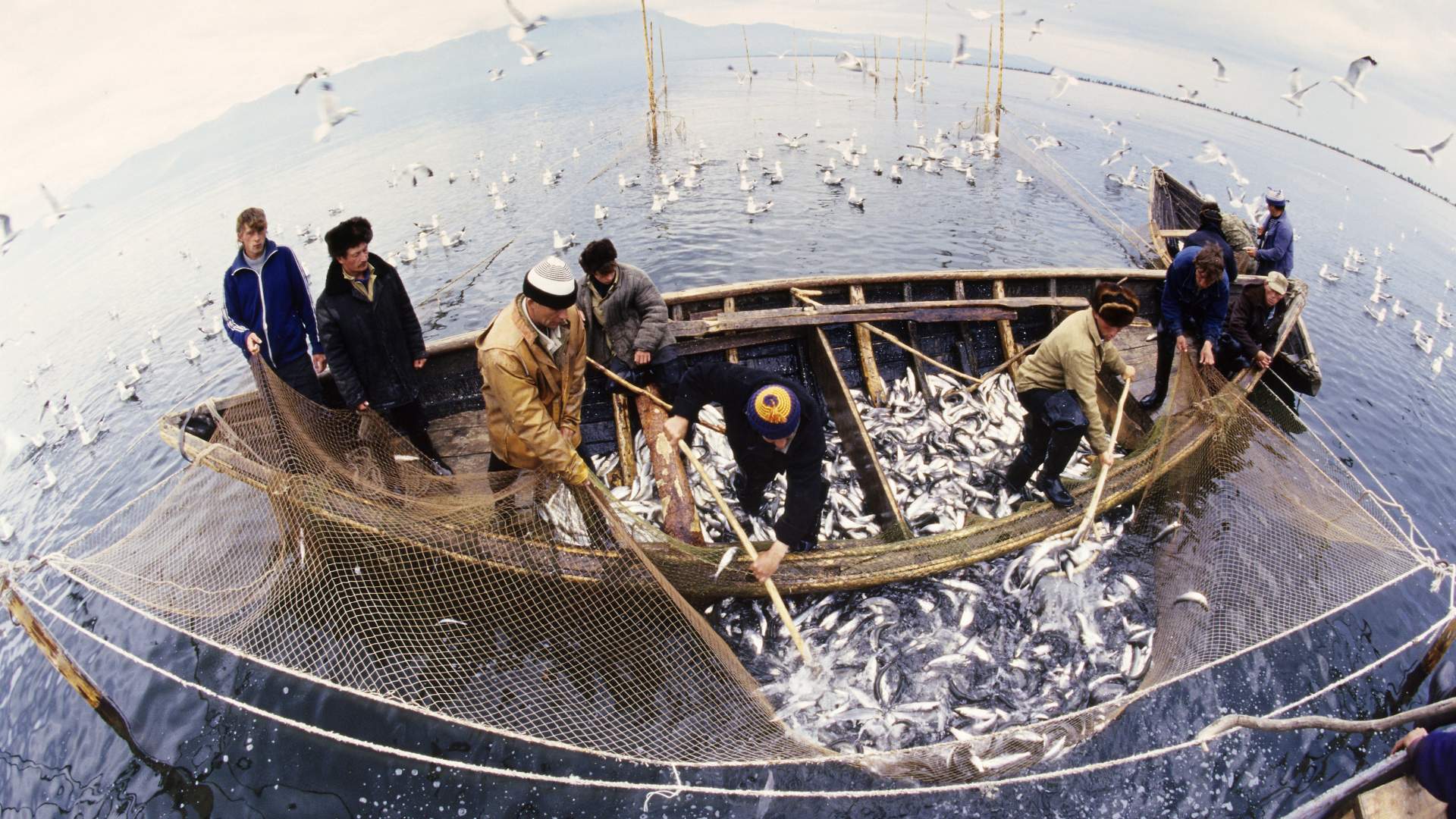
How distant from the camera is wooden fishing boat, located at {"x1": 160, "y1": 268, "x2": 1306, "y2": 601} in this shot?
5375 mm

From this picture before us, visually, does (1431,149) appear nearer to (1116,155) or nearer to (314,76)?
(1116,155)

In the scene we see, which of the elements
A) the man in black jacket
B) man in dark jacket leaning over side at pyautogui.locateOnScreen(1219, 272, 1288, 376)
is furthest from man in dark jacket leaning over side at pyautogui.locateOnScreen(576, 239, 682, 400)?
man in dark jacket leaning over side at pyautogui.locateOnScreen(1219, 272, 1288, 376)

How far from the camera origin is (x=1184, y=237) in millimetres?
13094

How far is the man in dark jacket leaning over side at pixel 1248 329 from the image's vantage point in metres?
8.44

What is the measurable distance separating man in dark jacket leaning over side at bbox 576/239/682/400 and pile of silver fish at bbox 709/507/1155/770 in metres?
2.61

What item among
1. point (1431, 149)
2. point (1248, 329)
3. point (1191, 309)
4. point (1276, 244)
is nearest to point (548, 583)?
point (1191, 309)

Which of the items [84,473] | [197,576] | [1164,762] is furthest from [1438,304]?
[84,473]

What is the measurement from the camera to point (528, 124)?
160ft

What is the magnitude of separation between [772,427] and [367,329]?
12.5ft

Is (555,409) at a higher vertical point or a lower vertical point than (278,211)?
higher

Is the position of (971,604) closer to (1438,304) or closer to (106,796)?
(106,796)

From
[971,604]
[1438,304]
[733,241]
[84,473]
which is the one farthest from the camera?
[733,241]

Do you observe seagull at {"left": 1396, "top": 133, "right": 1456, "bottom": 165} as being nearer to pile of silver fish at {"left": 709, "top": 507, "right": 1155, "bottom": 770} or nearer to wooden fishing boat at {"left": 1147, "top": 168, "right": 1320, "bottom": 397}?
wooden fishing boat at {"left": 1147, "top": 168, "right": 1320, "bottom": 397}

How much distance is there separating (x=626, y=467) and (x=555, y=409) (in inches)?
84.0
